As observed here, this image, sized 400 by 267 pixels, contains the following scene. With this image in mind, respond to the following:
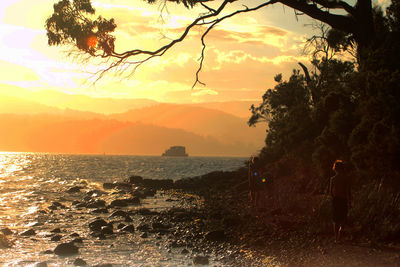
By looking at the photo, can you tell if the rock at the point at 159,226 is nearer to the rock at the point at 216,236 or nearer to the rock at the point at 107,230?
the rock at the point at 107,230

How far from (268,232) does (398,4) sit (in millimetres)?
11097

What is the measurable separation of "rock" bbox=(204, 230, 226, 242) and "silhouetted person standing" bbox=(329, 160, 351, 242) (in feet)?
12.0

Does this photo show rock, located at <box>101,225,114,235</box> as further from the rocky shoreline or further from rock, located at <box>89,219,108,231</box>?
rock, located at <box>89,219,108,231</box>

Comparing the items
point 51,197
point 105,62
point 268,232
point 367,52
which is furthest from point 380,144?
point 51,197

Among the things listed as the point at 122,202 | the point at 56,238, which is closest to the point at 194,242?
the point at 56,238

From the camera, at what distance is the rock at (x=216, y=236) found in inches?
486

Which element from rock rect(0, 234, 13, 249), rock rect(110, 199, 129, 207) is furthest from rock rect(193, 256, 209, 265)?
rock rect(110, 199, 129, 207)

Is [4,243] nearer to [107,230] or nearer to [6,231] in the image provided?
[6,231]

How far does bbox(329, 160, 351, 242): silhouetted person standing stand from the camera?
33.4 ft

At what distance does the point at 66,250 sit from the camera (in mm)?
11867

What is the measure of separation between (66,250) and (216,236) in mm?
4728

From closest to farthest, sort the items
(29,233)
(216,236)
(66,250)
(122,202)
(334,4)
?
(66,250) → (216,236) → (29,233) → (334,4) → (122,202)

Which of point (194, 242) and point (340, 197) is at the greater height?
point (340, 197)

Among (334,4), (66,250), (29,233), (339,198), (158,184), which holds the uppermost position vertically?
(334,4)
